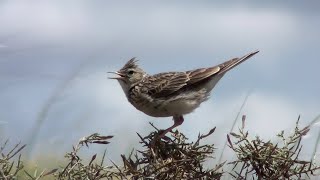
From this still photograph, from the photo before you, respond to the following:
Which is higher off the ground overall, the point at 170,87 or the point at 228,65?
the point at 228,65

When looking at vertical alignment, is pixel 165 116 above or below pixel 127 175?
above

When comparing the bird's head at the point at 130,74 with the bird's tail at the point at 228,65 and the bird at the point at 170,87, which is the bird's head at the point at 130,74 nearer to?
the bird at the point at 170,87

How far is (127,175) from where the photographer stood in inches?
62.5

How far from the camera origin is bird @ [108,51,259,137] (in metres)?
3.69

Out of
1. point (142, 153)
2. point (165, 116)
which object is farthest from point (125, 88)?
point (142, 153)

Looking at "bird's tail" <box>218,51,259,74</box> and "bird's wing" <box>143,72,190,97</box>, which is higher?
"bird's tail" <box>218,51,259,74</box>

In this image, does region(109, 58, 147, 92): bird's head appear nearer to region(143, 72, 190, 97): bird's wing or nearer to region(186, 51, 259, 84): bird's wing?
region(143, 72, 190, 97): bird's wing

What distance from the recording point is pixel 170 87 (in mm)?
3934

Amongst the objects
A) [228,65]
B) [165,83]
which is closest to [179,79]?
[165,83]

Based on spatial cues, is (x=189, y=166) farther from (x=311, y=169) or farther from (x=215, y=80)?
(x=215, y=80)

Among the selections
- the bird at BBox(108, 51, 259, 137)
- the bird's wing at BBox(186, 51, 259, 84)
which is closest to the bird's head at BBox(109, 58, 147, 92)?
the bird at BBox(108, 51, 259, 137)

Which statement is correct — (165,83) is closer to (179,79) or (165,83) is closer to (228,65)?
(179,79)

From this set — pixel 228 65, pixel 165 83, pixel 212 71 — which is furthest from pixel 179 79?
pixel 228 65

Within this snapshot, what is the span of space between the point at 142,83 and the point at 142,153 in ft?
7.68
